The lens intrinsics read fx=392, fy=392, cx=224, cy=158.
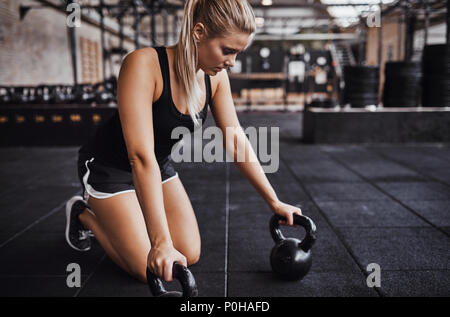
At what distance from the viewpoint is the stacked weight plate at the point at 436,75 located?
17.9ft

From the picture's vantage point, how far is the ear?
4.03 feet

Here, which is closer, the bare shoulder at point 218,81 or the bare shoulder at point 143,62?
the bare shoulder at point 143,62

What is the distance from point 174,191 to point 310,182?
2026 millimetres

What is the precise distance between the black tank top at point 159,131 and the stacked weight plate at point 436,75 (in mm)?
4978

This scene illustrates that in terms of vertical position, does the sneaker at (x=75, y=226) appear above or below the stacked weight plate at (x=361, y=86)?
below

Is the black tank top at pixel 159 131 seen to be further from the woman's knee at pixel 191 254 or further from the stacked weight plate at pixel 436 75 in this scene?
the stacked weight plate at pixel 436 75

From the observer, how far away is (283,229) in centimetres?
251

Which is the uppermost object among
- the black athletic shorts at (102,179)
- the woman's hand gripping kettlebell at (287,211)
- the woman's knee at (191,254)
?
the black athletic shorts at (102,179)

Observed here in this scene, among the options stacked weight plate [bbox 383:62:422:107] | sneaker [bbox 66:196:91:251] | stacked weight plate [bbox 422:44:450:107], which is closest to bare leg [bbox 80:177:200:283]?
sneaker [bbox 66:196:91:251]

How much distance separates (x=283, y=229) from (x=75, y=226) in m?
1.25

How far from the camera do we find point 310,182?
371 cm

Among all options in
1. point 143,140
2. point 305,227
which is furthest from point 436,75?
point 143,140

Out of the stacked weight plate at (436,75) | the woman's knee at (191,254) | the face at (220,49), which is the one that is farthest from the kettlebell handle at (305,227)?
the stacked weight plate at (436,75)

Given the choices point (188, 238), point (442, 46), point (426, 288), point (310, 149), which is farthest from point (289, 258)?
point (442, 46)
